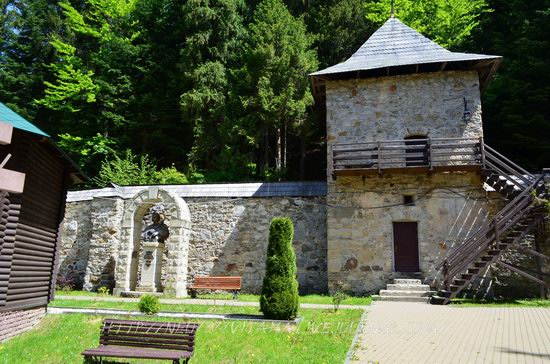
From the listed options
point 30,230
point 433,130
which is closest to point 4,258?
point 30,230

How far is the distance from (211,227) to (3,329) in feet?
25.0

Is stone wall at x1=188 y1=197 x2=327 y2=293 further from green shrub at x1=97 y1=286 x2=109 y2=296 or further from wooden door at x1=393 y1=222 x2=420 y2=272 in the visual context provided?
green shrub at x1=97 y1=286 x2=109 y2=296

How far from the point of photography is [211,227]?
1495 cm

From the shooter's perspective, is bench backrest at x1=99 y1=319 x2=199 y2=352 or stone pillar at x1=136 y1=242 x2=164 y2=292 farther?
stone pillar at x1=136 y1=242 x2=164 y2=292

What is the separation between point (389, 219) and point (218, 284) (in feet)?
18.8

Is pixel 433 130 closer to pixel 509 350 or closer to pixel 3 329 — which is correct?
pixel 509 350

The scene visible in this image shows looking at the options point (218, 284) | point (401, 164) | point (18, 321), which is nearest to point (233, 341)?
point (18, 321)

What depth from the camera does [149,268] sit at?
1400 centimetres

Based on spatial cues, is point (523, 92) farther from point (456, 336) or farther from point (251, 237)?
point (456, 336)

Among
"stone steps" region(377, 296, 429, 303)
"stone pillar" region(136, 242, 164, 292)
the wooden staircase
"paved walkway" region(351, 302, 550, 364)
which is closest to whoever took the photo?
"paved walkway" region(351, 302, 550, 364)

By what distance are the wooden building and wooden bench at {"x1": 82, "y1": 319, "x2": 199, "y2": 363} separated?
109 inches

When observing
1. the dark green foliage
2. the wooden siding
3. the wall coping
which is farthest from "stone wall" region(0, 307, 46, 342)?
the dark green foliage

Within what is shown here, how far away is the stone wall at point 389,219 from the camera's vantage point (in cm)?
1287

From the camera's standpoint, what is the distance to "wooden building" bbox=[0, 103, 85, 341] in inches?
316
